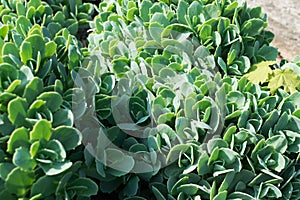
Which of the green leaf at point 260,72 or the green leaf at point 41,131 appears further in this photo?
the green leaf at point 260,72

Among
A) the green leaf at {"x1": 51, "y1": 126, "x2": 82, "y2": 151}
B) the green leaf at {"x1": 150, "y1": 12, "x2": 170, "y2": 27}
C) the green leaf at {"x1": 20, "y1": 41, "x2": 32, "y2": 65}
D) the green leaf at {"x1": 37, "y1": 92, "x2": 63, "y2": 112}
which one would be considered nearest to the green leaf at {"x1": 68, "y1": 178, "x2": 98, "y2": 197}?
the green leaf at {"x1": 51, "y1": 126, "x2": 82, "y2": 151}

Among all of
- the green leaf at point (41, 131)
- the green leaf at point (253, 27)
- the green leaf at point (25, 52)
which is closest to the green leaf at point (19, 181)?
the green leaf at point (41, 131)

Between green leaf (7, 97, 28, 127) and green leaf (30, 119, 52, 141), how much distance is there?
0.09m

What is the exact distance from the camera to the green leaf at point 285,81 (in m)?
2.24

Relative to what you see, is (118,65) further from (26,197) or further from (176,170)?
(26,197)

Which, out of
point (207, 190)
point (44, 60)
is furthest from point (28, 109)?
point (207, 190)

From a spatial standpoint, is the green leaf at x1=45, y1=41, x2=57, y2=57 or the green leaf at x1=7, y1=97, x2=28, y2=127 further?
the green leaf at x1=45, y1=41, x2=57, y2=57

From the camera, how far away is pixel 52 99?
163cm

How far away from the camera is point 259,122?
6.48ft

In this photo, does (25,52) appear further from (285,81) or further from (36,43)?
(285,81)

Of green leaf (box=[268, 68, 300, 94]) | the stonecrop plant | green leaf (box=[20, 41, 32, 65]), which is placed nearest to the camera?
the stonecrop plant

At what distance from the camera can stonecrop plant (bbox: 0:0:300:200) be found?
161 cm

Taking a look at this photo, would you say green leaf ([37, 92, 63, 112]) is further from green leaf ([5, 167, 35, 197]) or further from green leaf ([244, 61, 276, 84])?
green leaf ([244, 61, 276, 84])

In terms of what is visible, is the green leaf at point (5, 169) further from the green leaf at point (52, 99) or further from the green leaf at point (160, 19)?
the green leaf at point (160, 19)
